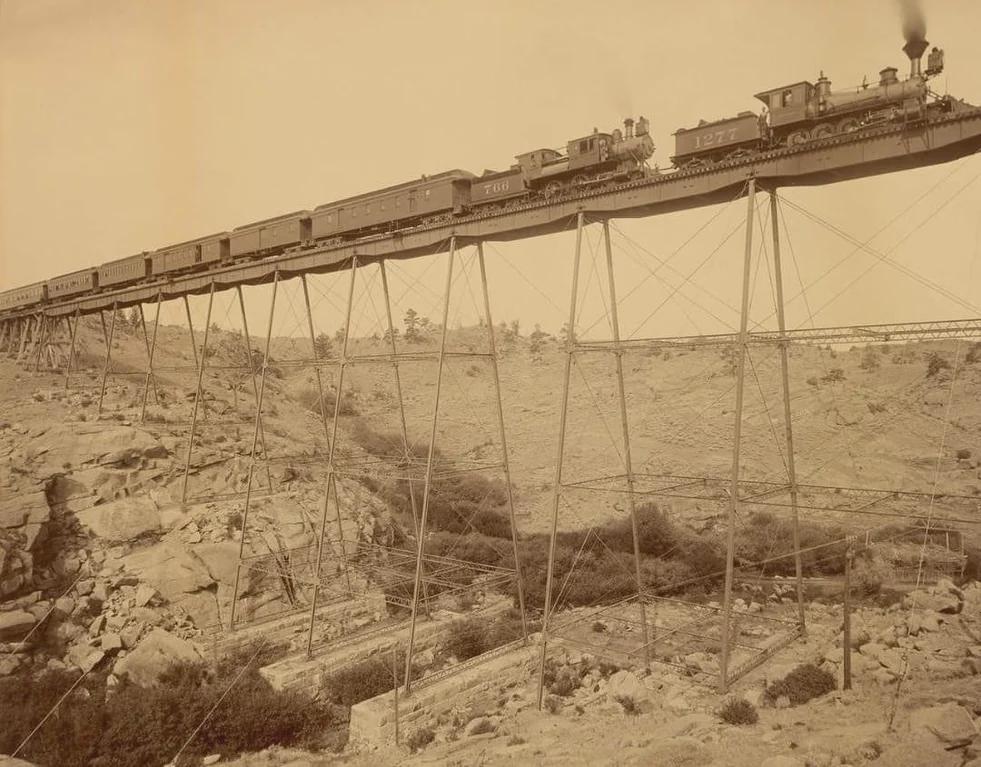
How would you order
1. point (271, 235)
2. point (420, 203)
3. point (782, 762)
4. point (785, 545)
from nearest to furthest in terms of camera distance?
point (782, 762) < point (420, 203) < point (271, 235) < point (785, 545)

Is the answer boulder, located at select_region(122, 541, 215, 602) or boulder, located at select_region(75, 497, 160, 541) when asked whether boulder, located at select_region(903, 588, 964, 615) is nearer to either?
boulder, located at select_region(122, 541, 215, 602)

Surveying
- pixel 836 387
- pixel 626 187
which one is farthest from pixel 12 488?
pixel 836 387

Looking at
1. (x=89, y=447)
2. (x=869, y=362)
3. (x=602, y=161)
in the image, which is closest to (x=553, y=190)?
(x=602, y=161)

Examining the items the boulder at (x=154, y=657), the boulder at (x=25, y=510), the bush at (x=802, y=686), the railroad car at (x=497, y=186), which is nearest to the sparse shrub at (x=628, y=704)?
the bush at (x=802, y=686)

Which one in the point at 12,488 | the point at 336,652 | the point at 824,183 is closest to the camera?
the point at 824,183

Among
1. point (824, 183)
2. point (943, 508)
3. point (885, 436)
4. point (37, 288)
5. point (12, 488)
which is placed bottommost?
point (943, 508)

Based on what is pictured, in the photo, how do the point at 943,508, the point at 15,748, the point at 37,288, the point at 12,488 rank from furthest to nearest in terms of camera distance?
the point at 37,288, the point at 943,508, the point at 12,488, the point at 15,748

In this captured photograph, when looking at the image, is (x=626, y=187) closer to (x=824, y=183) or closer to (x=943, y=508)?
(x=824, y=183)

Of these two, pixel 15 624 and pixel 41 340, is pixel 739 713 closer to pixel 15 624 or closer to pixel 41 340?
pixel 15 624
